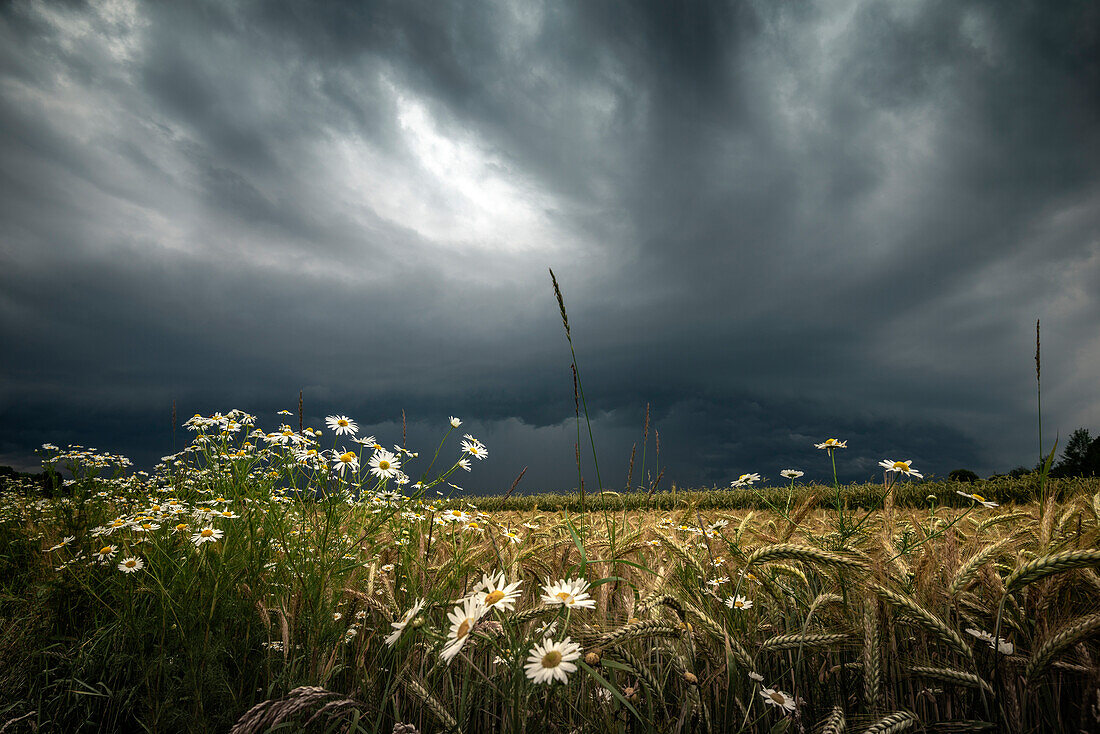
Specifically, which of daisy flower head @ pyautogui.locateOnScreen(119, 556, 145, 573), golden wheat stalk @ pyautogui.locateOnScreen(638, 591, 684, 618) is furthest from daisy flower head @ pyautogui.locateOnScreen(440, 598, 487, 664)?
daisy flower head @ pyautogui.locateOnScreen(119, 556, 145, 573)

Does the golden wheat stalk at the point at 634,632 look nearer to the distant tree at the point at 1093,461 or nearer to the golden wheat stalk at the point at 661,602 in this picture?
the golden wheat stalk at the point at 661,602

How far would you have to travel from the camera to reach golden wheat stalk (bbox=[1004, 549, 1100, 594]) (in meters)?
1.08

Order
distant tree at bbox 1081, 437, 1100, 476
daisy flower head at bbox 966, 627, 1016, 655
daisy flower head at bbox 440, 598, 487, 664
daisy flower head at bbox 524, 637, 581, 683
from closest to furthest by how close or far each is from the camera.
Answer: daisy flower head at bbox 524, 637, 581, 683 → daisy flower head at bbox 440, 598, 487, 664 → daisy flower head at bbox 966, 627, 1016, 655 → distant tree at bbox 1081, 437, 1100, 476

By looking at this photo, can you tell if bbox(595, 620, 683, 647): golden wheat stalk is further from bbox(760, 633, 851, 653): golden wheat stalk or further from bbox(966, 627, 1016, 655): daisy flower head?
bbox(966, 627, 1016, 655): daisy flower head

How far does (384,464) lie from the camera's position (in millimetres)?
2820

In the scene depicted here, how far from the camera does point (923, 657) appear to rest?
1.50 m

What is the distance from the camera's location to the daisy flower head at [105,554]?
278cm

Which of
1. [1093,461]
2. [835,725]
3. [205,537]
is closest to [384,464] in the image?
[205,537]

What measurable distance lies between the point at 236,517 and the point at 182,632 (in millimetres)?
770

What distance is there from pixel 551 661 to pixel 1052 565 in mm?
1232

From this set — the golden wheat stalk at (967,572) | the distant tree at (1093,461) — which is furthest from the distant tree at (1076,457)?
the golden wheat stalk at (967,572)

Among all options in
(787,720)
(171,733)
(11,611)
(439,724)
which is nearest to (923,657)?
(787,720)

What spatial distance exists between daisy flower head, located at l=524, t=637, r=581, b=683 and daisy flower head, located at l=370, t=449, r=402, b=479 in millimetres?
1794

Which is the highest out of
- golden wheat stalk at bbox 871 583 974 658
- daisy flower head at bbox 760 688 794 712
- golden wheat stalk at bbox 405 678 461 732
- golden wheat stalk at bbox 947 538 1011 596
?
golden wheat stalk at bbox 947 538 1011 596
